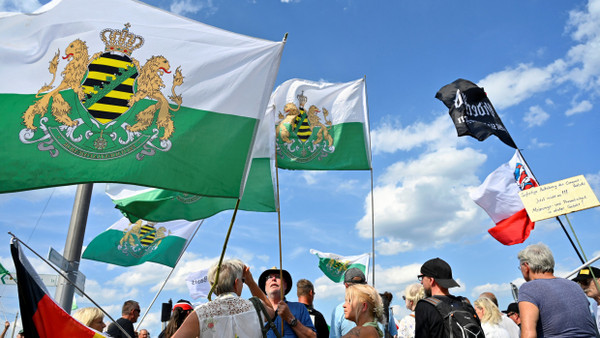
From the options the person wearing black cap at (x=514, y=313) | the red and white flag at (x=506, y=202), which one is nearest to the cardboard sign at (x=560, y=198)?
the person wearing black cap at (x=514, y=313)

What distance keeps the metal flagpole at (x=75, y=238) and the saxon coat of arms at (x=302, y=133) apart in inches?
149

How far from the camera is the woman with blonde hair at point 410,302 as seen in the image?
17.8 feet

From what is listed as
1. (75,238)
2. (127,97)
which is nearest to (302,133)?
(75,238)

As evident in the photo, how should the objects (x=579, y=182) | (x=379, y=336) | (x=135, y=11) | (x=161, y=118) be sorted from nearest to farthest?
(x=379, y=336) < (x=161, y=118) < (x=135, y=11) < (x=579, y=182)

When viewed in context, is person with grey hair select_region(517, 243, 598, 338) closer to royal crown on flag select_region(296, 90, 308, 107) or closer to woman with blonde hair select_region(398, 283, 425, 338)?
woman with blonde hair select_region(398, 283, 425, 338)

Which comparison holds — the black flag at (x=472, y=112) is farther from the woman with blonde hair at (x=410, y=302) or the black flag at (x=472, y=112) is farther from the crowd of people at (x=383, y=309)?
the crowd of people at (x=383, y=309)

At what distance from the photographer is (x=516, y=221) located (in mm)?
9258

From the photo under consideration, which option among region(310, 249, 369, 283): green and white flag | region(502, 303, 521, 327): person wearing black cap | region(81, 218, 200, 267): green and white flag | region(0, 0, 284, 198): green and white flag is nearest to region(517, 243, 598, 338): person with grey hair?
region(0, 0, 284, 198): green and white flag

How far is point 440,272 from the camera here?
4.10 metres

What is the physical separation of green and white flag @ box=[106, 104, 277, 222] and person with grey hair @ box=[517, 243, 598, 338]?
13.3 feet

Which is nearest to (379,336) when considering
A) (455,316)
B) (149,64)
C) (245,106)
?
(455,316)

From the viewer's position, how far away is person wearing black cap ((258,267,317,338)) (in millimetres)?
4004

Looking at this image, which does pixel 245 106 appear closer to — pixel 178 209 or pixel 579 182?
pixel 178 209

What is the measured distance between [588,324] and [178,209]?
5.70 meters
